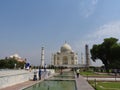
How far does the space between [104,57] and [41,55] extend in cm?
2832

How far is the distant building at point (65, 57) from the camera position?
113m

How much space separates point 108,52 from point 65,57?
179ft

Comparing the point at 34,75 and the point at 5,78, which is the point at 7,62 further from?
the point at 5,78

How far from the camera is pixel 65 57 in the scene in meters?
115

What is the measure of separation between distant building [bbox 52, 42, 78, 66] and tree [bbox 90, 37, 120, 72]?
147ft

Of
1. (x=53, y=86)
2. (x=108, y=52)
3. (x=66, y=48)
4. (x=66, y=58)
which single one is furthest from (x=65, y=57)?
(x=53, y=86)

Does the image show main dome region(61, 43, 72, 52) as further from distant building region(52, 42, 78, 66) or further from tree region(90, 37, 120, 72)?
tree region(90, 37, 120, 72)

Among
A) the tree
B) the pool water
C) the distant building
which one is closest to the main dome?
the distant building

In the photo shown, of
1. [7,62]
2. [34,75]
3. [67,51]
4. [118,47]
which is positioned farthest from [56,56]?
[34,75]

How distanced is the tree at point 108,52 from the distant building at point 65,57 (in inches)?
1760

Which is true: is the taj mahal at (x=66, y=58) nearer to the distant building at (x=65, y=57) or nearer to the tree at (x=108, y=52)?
the distant building at (x=65, y=57)

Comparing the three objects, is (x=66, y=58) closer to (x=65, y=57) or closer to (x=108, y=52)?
(x=65, y=57)

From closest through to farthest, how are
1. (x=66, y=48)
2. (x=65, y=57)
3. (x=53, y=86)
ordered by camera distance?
(x=53, y=86), (x=66, y=48), (x=65, y=57)


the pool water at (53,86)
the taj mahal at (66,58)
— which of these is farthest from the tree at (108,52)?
the taj mahal at (66,58)
